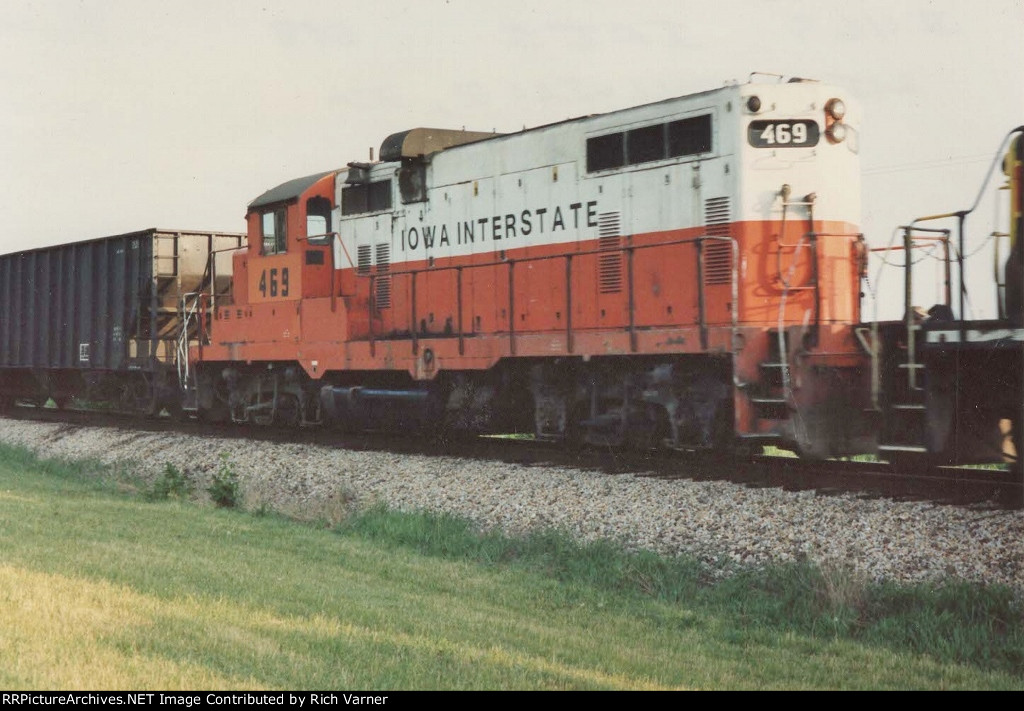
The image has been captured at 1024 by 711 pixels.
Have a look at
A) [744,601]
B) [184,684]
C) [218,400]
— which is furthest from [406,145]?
[184,684]

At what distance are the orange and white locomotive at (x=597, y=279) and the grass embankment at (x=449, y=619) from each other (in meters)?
2.70

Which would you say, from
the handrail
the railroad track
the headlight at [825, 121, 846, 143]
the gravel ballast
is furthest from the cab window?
the headlight at [825, 121, 846, 143]

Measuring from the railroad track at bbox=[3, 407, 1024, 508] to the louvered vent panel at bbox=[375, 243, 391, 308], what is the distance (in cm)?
193

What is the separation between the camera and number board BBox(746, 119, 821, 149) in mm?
10594

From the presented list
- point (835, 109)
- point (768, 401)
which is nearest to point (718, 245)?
point (835, 109)

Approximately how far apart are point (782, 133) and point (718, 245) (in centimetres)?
127

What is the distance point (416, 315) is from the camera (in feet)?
45.0

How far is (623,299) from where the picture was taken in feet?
Result: 38.3

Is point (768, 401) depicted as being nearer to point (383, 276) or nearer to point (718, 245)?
point (718, 245)

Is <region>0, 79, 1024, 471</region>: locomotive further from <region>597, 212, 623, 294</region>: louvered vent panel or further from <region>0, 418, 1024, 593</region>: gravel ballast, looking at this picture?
<region>0, 418, 1024, 593</region>: gravel ballast

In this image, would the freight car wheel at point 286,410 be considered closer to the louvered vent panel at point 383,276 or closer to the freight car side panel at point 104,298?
the louvered vent panel at point 383,276

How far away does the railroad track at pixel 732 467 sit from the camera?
8.44 m
